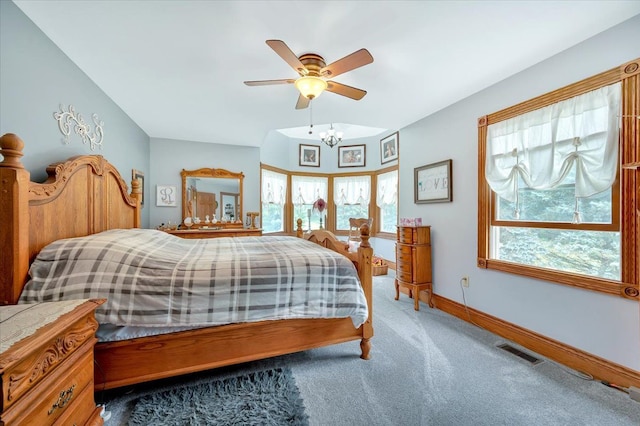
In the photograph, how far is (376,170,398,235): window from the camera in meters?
4.99

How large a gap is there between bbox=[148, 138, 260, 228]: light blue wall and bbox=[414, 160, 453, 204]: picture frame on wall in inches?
111

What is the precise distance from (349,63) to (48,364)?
216 centimetres

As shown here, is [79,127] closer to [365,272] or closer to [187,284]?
[187,284]

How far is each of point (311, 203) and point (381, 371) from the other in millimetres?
4169

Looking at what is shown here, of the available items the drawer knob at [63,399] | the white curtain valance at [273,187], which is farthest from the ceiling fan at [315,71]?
the white curtain valance at [273,187]

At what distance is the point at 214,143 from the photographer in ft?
14.7

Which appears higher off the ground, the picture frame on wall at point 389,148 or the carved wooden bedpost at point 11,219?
the picture frame on wall at point 389,148

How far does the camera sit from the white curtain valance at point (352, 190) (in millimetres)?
5566

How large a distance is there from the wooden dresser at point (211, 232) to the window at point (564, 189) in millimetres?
3326

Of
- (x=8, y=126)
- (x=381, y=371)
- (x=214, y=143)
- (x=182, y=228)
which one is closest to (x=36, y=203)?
(x=8, y=126)

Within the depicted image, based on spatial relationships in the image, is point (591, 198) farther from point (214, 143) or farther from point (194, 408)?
point (214, 143)

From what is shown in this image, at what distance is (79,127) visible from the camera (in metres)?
2.21

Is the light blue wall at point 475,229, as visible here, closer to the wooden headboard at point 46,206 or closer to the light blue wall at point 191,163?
the light blue wall at point 191,163

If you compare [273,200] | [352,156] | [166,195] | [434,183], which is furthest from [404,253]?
[166,195]
